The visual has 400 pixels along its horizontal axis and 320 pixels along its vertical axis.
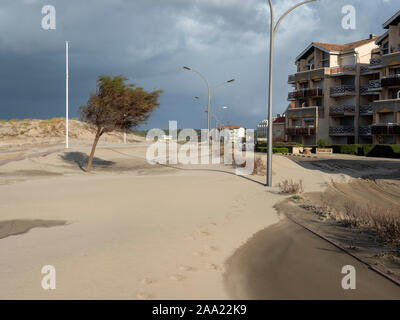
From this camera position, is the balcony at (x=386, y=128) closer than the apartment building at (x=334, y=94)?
Yes

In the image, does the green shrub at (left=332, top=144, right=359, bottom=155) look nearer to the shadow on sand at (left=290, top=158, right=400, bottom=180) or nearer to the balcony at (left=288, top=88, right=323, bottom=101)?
the shadow on sand at (left=290, top=158, right=400, bottom=180)

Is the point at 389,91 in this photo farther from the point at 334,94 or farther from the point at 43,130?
the point at 43,130

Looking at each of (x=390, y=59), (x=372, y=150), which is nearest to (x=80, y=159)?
(x=372, y=150)

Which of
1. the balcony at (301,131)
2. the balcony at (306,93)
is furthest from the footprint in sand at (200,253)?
the balcony at (306,93)

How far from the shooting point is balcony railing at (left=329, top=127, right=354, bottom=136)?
48.8 metres

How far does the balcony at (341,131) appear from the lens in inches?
1918

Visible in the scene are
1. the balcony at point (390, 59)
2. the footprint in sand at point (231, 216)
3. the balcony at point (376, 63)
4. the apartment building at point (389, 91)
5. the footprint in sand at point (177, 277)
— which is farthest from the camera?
the balcony at point (376, 63)

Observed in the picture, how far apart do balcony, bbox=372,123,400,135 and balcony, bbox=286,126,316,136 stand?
34.6ft

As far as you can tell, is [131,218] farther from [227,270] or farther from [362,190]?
[362,190]

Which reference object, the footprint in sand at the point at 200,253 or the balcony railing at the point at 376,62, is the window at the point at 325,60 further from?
the footprint in sand at the point at 200,253

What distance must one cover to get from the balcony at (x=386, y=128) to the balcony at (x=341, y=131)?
24.1 ft

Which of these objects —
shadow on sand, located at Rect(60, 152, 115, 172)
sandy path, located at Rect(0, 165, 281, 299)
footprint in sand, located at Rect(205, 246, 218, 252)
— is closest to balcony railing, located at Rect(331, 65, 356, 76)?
shadow on sand, located at Rect(60, 152, 115, 172)

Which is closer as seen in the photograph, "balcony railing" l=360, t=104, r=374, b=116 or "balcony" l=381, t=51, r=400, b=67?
"balcony" l=381, t=51, r=400, b=67
